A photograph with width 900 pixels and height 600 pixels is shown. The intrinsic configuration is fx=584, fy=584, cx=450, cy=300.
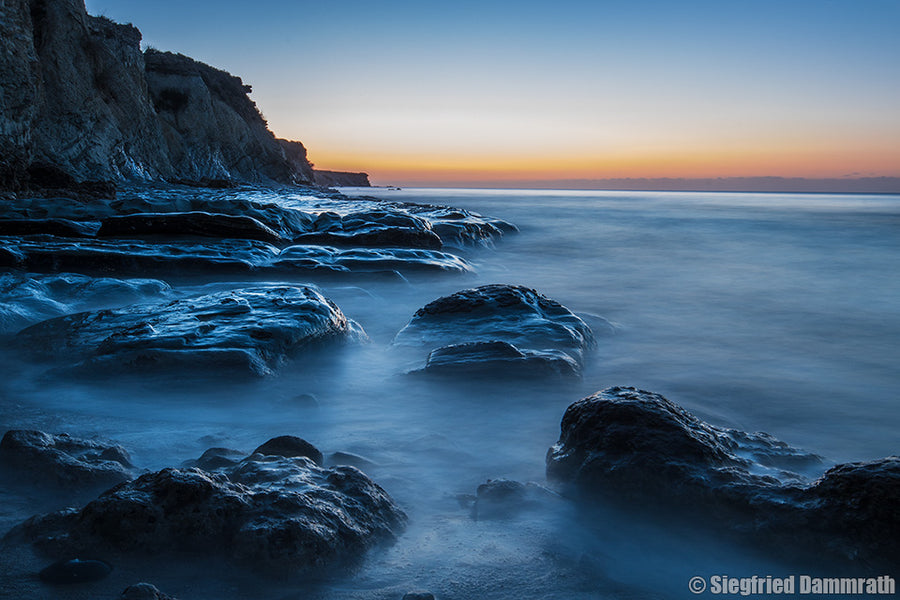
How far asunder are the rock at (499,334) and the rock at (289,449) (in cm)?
145

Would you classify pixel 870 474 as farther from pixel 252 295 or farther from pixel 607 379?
pixel 252 295

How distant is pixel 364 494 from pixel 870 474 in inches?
65.0

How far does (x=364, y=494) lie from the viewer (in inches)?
78.4

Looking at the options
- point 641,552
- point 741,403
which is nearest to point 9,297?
point 641,552

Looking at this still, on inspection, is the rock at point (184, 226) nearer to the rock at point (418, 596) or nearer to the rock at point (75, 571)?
the rock at point (75, 571)

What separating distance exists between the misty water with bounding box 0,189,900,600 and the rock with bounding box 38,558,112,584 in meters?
0.05

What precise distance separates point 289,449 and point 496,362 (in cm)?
168

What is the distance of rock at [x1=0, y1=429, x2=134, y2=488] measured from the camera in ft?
6.88

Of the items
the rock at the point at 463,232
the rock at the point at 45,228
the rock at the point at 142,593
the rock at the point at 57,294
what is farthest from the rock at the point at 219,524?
the rock at the point at 463,232

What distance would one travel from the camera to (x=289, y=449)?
2357 mm

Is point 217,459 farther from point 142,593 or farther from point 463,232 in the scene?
point 463,232

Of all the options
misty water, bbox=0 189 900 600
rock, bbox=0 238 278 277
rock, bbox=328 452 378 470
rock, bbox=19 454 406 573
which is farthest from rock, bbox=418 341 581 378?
rock, bbox=0 238 278 277

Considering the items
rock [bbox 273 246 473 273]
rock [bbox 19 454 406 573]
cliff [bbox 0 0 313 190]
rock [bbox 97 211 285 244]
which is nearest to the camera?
rock [bbox 19 454 406 573]

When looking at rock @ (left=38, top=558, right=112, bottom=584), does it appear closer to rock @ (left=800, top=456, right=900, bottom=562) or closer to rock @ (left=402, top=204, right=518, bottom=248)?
rock @ (left=800, top=456, right=900, bottom=562)
